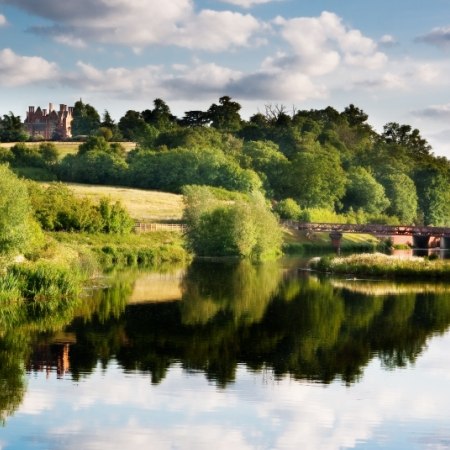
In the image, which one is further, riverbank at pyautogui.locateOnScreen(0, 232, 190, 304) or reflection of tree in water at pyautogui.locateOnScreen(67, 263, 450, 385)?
riverbank at pyautogui.locateOnScreen(0, 232, 190, 304)

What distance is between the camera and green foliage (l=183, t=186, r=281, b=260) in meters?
96.1

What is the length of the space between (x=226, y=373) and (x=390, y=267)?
41.6 metres

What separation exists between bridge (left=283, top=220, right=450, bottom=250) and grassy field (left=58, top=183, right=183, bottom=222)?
16.9 metres

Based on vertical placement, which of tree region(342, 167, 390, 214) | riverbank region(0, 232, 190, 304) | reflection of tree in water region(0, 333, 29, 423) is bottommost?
reflection of tree in water region(0, 333, 29, 423)

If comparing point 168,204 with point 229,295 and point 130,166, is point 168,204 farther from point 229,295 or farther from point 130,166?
point 229,295

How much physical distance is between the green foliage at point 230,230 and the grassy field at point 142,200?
58.3 ft

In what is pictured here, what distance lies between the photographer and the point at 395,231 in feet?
408

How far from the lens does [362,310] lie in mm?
50656

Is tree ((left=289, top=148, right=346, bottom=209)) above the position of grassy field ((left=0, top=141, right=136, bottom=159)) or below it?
below

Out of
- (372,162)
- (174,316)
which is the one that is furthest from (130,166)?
(174,316)

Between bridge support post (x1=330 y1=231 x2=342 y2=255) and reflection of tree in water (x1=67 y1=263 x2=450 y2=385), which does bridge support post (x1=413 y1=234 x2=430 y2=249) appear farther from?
reflection of tree in water (x1=67 y1=263 x2=450 y2=385)

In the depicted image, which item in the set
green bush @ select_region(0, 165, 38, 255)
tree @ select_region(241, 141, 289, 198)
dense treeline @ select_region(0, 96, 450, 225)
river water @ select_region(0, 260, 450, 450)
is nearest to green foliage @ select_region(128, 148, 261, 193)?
dense treeline @ select_region(0, 96, 450, 225)

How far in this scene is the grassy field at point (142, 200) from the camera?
122m

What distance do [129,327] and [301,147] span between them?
149 meters
